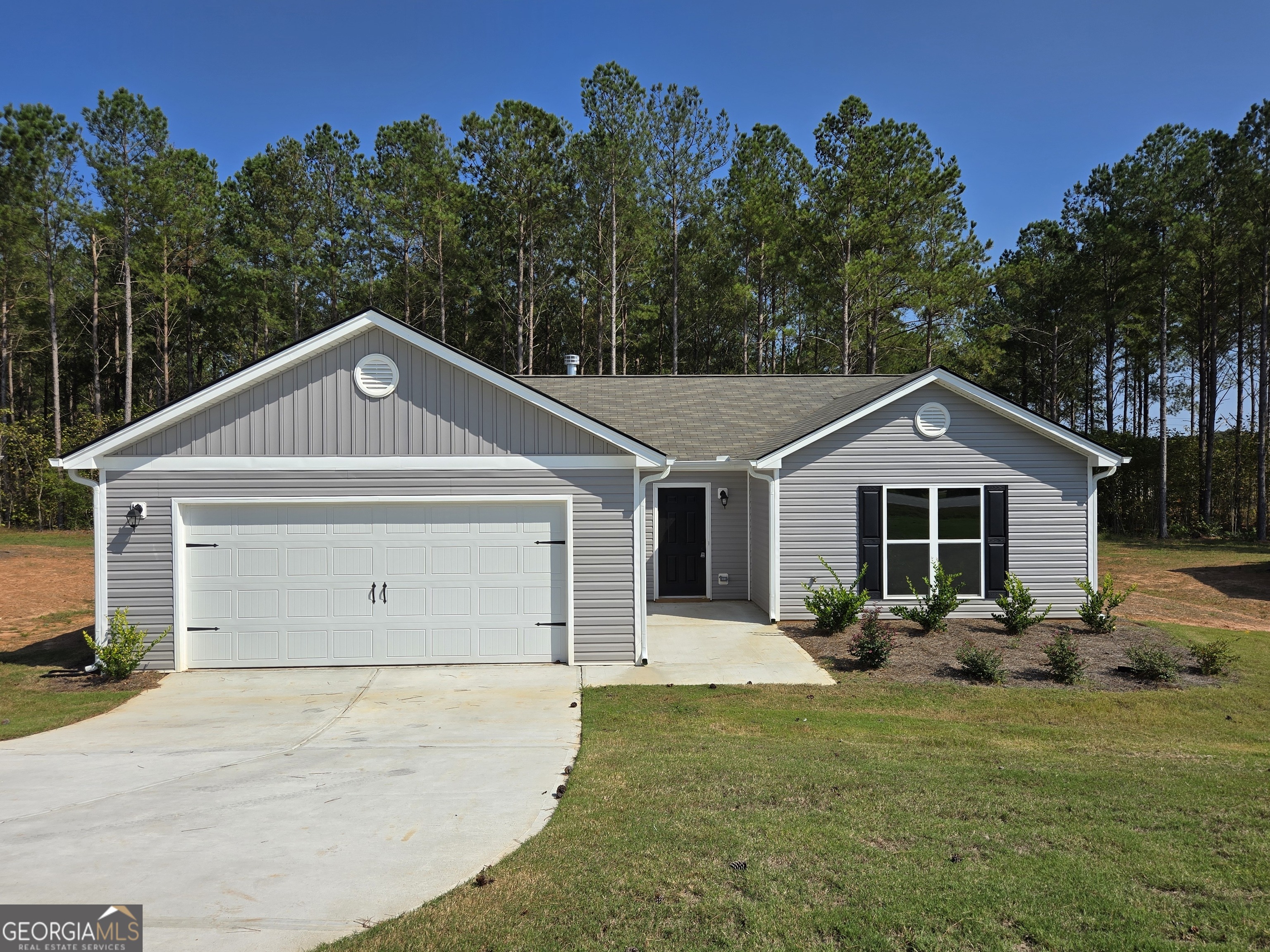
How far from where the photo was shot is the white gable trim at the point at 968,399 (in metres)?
11.9

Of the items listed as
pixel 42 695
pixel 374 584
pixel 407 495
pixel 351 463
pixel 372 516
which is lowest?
pixel 42 695

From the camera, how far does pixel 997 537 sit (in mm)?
12117

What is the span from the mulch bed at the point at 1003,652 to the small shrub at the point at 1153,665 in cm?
8

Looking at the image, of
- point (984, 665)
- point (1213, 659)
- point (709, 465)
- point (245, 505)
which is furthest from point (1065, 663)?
point (245, 505)

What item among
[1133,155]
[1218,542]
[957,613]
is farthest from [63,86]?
[1218,542]

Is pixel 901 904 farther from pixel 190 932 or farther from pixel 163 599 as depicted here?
pixel 163 599

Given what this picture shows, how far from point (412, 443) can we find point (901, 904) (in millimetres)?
7500

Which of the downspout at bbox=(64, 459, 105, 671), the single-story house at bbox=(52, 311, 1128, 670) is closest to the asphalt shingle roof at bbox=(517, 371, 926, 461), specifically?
the single-story house at bbox=(52, 311, 1128, 670)

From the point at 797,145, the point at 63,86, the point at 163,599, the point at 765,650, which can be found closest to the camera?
the point at 163,599

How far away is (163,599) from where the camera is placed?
30.2 ft

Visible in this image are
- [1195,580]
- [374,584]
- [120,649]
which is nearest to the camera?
[120,649]

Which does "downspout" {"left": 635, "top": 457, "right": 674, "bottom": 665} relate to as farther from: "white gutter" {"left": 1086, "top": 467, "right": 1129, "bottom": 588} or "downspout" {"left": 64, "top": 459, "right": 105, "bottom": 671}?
"white gutter" {"left": 1086, "top": 467, "right": 1129, "bottom": 588}

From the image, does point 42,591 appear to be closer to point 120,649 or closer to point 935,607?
point 120,649

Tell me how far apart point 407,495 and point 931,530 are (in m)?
8.24
